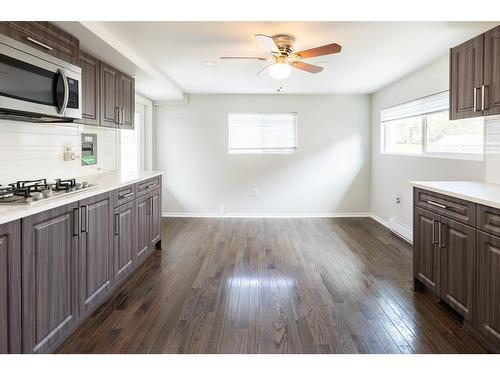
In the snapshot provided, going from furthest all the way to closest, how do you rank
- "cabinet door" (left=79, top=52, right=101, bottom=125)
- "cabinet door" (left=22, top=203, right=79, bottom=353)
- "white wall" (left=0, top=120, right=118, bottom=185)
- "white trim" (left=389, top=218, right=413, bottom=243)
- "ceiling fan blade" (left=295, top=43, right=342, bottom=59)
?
"white trim" (left=389, top=218, right=413, bottom=243), "cabinet door" (left=79, top=52, right=101, bottom=125), "ceiling fan blade" (left=295, top=43, right=342, bottom=59), "white wall" (left=0, top=120, right=118, bottom=185), "cabinet door" (left=22, top=203, right=79, bottom=353)

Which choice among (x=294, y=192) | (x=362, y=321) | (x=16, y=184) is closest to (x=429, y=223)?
(x=362, y=321)

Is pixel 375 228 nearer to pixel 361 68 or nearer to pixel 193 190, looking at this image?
pixel 361 68

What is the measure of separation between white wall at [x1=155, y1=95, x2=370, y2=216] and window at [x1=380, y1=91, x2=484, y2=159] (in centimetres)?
72

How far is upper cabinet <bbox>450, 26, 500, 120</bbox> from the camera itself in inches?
97.9

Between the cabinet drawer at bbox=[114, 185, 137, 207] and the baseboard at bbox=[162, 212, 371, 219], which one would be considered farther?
the baseboard at bbox=[162, 212, 371, 219]

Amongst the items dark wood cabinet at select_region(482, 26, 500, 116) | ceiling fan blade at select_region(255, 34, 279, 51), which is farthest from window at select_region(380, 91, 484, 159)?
ceiling fan blade at select_region(255, 34, 279, 51)

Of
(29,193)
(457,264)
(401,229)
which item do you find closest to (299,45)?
(457,264)

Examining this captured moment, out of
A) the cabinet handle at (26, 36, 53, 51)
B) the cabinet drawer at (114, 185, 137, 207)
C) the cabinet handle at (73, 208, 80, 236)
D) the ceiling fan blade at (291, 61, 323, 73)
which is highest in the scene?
the ceiling fan blade at (291, 61, 323, 73)

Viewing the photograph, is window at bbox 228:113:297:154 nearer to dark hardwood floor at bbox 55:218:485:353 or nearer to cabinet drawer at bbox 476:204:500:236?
dark hardwood floor at bbox 55:218:485:353

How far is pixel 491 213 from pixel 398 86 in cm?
350

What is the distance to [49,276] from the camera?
1938 millimetres

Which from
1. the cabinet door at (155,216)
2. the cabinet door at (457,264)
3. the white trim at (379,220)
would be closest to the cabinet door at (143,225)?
the cabinet door at (155,216)

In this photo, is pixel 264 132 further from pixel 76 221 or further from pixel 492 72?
pixel 76 221

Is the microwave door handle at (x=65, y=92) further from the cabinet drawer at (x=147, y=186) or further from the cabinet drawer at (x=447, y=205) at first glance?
the cabinet drawer at (x=447, y=205)
